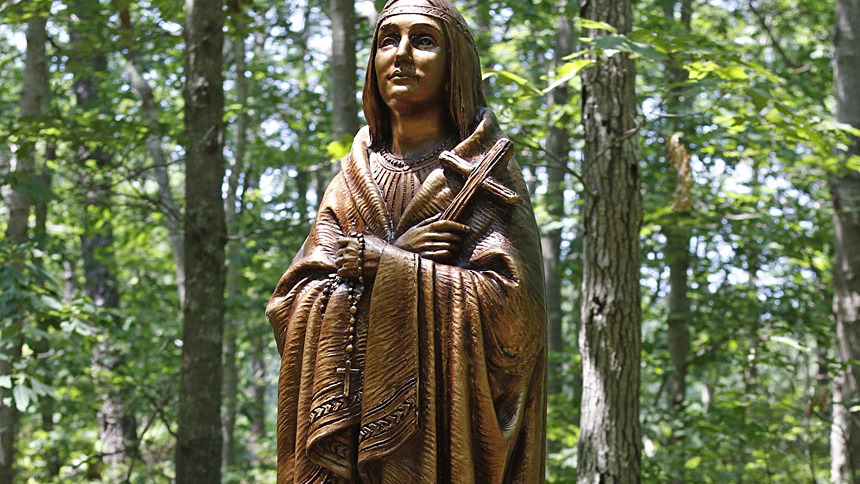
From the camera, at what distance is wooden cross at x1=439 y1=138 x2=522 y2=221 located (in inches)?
130

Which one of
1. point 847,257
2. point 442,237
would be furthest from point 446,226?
point 847,257

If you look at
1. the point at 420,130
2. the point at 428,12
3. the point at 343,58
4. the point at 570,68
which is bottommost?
the point at 420,130

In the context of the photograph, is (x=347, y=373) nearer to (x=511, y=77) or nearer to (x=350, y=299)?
(x=350, y=299)

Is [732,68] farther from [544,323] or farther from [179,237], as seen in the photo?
[179,237]

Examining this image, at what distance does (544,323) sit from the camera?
3.32 m

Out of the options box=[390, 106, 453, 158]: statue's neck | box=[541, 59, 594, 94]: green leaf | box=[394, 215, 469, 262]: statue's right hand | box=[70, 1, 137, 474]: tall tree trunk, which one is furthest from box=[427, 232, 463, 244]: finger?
box=[70, 1, 137, 474]: tall tree trunk

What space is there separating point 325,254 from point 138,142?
4742 mm

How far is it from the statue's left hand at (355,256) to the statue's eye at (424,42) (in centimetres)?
83

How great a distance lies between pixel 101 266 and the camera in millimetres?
13352

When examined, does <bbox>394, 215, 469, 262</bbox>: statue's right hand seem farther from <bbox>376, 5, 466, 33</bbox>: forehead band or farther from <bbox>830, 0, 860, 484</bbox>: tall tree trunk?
<bbox>830, 0, 860, 484</bbox>: tall tree trunk

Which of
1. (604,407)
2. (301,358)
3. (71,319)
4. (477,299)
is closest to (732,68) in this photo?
(604,407)

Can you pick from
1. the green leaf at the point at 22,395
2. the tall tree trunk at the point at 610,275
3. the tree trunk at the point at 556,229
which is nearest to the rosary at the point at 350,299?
the tall tree trunk at the point at 610,275

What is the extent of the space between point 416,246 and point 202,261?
13.0 ft

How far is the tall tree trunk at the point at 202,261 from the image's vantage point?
6723mm
